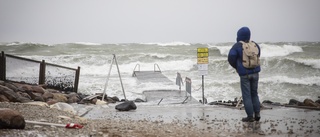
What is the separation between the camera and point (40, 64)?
12234 millimetres

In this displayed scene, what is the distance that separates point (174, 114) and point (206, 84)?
11.1 metres

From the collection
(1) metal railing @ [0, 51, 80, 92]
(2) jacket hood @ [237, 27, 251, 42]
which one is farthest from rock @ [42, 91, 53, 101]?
(2) jacket hood @ [237, 27, 251, 42]

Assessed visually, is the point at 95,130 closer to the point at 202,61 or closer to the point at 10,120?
the point at 10,120

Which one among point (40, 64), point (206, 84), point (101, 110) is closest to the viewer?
point (101, 110)

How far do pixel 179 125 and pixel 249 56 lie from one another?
75.2 inches

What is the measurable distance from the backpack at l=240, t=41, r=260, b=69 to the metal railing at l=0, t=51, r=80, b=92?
27.5ft

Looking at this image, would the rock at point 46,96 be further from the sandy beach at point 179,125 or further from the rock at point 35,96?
the sandy beach at point 179,125

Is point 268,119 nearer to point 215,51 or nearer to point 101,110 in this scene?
point 101,110

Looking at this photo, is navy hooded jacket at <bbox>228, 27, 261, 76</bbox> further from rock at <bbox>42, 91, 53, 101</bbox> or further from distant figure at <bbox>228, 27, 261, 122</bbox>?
rock at <bbox>42, 91, 53, 101</bbox>

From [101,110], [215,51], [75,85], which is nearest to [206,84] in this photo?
[75,85]

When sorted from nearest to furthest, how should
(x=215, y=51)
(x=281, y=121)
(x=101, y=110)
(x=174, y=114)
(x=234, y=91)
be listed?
(x=281, y=121) < (x=174, y=114) < (x=101, y=110) < (x=234, y=91) < (x=215, y=51)

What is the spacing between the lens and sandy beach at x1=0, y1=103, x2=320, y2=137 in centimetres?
509

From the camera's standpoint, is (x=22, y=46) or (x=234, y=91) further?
(x=22, y=46)

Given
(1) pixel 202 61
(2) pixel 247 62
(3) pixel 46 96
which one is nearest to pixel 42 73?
(3) pixel 46 96
